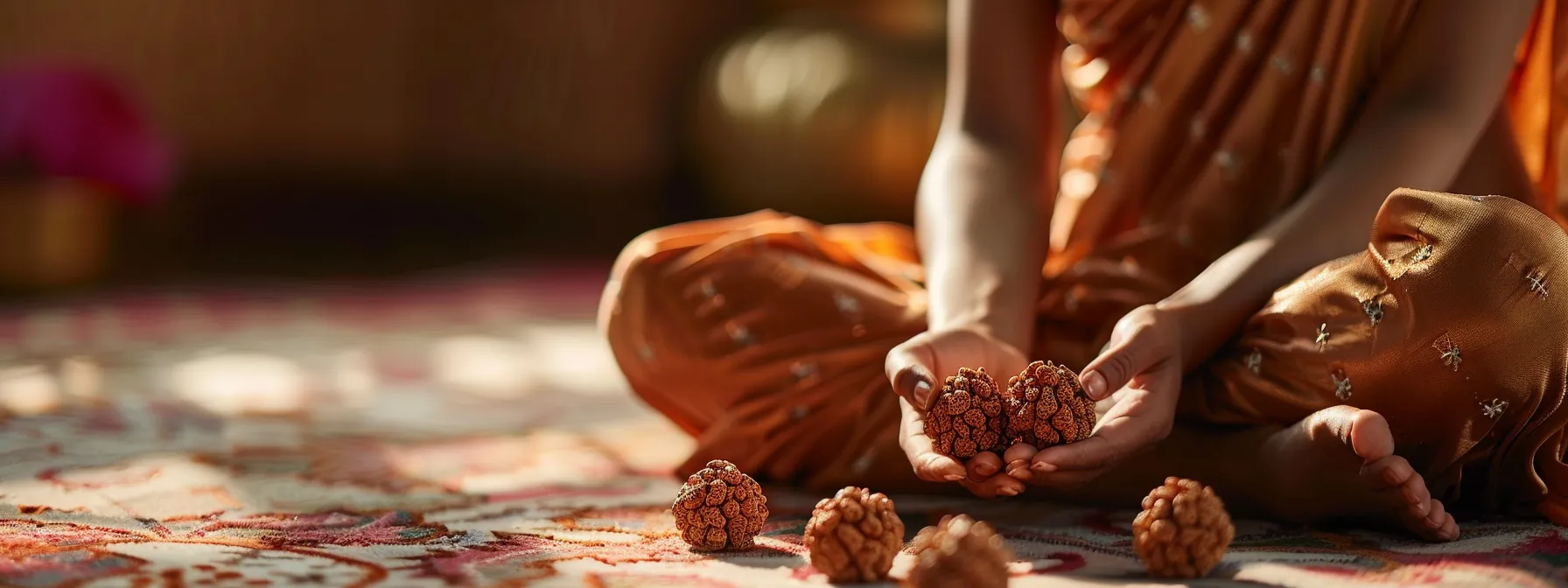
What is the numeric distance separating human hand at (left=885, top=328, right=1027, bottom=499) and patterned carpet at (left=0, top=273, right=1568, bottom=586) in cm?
6

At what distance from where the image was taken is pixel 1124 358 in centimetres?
103

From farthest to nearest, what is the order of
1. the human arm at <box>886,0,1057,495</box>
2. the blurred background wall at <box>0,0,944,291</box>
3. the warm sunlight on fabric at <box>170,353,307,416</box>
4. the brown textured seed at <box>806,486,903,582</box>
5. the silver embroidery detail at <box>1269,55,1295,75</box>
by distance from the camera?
the blurred background wall at <box>0,0,944,291</box>, the warm sunlight on fabric at <box>170,353,307,416</box>, the silver embroidery detail at <box>1269,55,1295,75</box>, the human arm at <box>886,0,1057,495</box>, the brown textured seed at <box>806,486,903,582</box>

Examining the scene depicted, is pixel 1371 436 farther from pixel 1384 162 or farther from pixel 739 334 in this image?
pixel 739 334

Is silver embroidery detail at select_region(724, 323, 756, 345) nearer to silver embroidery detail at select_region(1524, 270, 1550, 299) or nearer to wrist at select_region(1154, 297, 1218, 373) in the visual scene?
wrist at select_region(1154, 297, 1218, 373)

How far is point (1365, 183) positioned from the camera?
1.17m

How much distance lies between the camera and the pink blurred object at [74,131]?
116 inches

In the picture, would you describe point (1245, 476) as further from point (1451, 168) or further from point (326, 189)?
point (326, 189)

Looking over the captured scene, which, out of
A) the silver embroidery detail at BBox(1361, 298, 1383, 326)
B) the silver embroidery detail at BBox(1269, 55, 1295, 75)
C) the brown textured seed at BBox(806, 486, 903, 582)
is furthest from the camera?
the silver embroidery detail at BBox(1269, 55, 1295, 75)

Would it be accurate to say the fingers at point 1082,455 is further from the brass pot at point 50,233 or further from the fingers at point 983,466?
the brass pot at point 50,233

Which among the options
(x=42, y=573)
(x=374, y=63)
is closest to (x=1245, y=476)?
(x=42, y=573)

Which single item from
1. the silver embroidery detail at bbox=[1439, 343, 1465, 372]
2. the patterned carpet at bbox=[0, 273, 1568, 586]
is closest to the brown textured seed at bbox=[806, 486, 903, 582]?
the patterned carpet at bbox=[0, 273, 1568, 586]

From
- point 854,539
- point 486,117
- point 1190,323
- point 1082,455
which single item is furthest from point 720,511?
point 486,117

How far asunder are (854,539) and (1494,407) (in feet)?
1.47

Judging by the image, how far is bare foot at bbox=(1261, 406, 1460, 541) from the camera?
997 mm
